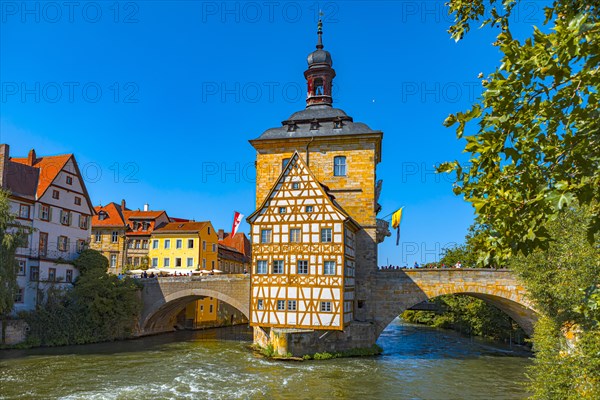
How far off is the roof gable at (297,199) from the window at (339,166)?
4235mm

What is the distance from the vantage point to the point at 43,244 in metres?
30.5

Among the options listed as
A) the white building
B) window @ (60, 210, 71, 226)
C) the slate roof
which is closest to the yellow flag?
the slate roof

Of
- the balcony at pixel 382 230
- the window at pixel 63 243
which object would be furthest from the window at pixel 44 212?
the balcony at pixel 382 230

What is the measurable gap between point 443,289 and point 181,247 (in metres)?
25.2

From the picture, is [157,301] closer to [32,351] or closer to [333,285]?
[32,351]

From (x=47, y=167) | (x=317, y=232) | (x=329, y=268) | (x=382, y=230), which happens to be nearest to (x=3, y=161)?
(x=47, y=167)

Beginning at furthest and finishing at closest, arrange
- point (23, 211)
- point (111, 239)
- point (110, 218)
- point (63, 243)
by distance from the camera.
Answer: point (110, 218) < point (111, 239) < point (63, 243) < point (23, 211)

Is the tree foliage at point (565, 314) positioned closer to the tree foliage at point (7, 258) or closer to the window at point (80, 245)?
the tree foliage at point (7, 258)

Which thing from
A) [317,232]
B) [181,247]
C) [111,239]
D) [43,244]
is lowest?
[43,244]

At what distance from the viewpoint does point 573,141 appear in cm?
479

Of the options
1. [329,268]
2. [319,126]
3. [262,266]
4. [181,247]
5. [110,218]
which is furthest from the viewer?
[110,218]

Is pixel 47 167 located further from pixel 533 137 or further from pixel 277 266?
pixel 533 137

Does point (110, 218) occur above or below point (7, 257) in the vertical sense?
above

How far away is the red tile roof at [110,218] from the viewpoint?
4584 centimetres
